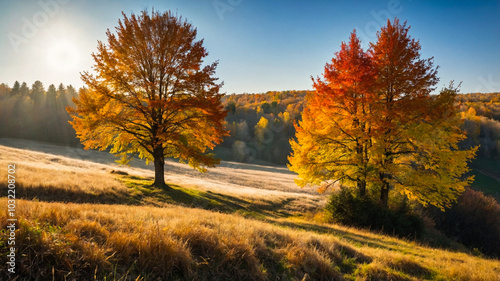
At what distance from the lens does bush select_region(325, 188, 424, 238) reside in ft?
49.7

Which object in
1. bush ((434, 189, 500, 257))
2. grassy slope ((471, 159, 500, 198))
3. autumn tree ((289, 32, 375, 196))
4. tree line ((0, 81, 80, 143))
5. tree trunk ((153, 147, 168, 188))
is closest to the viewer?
autumn tree ((289, 32, 375, 196))

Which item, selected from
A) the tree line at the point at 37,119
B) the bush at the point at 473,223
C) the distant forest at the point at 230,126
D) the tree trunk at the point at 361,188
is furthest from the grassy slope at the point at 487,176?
the tree line at the point at 37,119

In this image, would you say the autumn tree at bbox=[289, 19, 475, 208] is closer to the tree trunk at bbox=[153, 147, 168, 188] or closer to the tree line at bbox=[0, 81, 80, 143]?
the tree trunk at bbox=[153, 147, 168, 188]

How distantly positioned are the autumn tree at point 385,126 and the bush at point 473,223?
1401 centimetres

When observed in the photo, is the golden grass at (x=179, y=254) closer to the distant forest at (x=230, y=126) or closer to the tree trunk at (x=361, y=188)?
the tree trunk at (x=361, y=188)

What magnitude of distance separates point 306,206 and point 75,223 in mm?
20777

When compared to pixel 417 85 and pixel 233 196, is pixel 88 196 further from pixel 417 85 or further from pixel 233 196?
pixel 417 85

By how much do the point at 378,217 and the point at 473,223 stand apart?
19.7 metres

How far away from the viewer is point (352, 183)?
55.7ft

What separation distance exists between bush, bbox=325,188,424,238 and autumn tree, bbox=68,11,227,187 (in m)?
9.88

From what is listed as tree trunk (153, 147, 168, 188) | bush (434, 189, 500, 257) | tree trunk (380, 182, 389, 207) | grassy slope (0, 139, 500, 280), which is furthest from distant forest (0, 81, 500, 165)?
A: grassy slope (0, 139, 500, 280)

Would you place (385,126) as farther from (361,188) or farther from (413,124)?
(361,188)

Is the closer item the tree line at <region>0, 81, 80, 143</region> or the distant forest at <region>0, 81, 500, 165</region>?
the tree line at <region>0, 81, 80, 143</region>

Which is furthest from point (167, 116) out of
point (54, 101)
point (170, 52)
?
point (54, 101)
